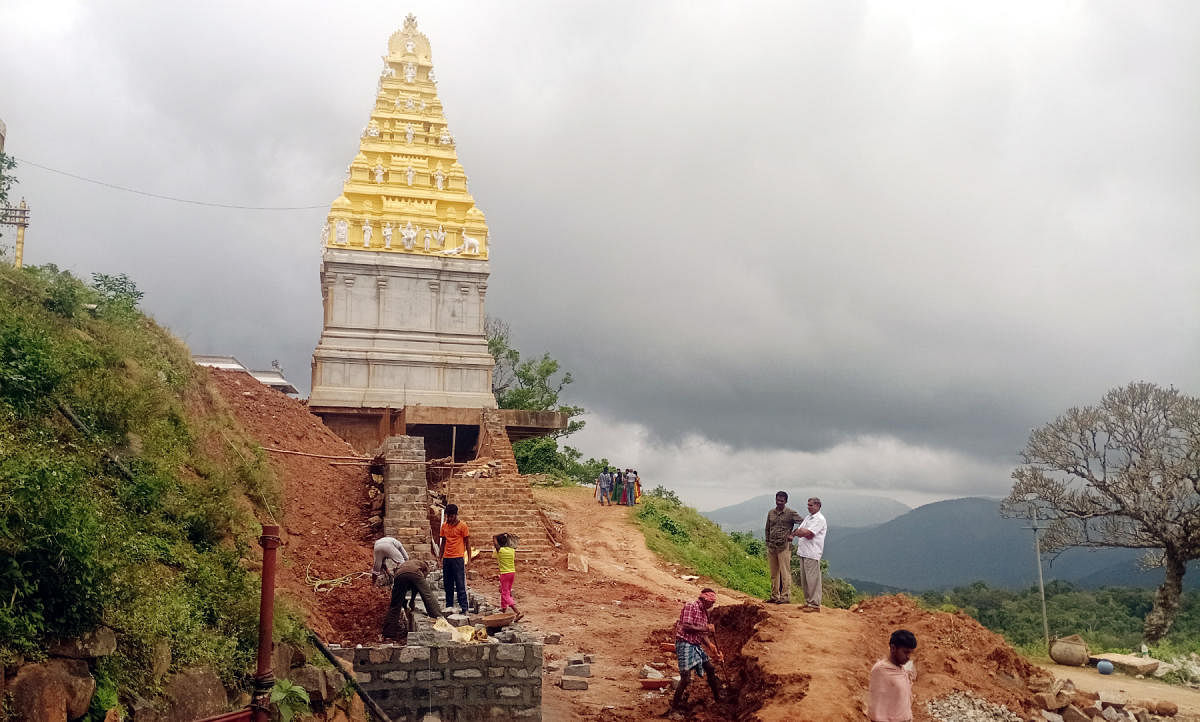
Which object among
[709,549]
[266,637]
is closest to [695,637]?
[266,637]

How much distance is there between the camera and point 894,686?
556 cm

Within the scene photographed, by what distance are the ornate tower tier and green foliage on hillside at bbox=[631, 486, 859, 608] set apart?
6532 mm

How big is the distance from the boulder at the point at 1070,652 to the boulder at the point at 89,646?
1474 cm

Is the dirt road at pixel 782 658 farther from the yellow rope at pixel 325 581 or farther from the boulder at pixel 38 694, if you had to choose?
the boulder at pixel 38 694

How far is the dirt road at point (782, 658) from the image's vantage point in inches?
327

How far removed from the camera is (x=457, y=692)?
27.5 ft

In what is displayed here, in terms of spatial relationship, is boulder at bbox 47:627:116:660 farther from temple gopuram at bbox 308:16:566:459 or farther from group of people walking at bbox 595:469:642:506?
group of people walking at bbox 595:469:642:506

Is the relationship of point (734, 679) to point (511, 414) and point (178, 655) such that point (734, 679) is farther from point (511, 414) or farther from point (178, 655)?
point (511, 414)

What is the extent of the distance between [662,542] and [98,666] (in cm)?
1866

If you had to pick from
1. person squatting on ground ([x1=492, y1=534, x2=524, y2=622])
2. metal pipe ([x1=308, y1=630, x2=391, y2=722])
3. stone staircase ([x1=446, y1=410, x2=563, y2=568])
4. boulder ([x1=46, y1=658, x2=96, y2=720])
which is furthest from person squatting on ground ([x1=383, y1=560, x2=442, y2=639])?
stone staircase ([x1=446, y1=410, x2=563, y2=568])

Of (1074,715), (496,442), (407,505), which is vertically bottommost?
(1074,715)

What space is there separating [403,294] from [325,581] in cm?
1674

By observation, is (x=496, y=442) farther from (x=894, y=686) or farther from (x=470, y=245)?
(x=894, y=686)

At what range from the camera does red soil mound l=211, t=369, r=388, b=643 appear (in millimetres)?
9945
